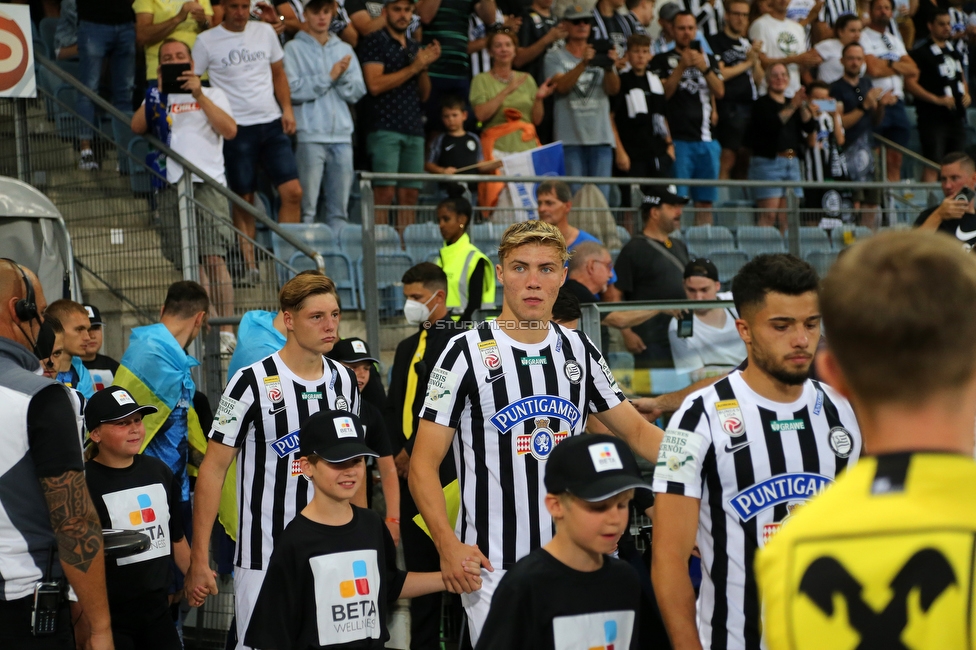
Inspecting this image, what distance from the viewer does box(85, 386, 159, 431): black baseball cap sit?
561cm

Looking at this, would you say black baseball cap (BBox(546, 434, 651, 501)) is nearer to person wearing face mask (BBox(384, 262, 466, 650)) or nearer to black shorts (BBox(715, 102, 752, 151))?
person wearing face mask (BBox(384, 262, 466, 650))

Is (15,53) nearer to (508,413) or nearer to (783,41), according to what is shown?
(508,413)

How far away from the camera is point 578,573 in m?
3.46

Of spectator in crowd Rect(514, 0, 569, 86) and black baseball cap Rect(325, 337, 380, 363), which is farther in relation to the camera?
spectator in crowd Rect(514, 0, 569, 86)

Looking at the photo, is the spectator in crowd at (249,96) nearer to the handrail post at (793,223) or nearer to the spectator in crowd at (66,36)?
the spectator in crowd at (66,36)

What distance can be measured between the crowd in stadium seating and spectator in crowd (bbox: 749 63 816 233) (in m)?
0.02

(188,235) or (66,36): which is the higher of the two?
(66,36)

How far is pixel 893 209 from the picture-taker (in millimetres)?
11789

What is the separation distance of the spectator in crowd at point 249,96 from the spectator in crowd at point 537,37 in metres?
2.88

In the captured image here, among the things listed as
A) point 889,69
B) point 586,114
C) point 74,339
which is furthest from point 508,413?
point 889,69

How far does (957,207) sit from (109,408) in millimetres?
5813

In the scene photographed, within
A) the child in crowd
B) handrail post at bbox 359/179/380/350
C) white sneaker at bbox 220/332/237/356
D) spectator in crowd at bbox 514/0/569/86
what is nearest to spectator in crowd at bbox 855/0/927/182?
spectator in crowd at bbox 514/0/569/86

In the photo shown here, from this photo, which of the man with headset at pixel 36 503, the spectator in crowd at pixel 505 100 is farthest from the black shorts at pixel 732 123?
the man with headset at pixel 36 503

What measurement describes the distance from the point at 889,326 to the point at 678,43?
35.7 feet
